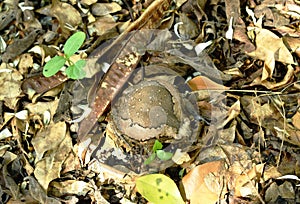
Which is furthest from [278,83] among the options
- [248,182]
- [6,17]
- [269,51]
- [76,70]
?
[6,17]

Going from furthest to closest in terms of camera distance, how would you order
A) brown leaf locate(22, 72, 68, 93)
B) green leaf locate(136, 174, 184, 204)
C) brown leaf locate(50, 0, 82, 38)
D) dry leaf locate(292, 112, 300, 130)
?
brown leaf locate(50, 0, 82, 38) → brown leaf locate(22, 72, 68, 93) → dry leaf locate(292, 112, 300, 130) → green leaf locate(136, 174, 184, 204)

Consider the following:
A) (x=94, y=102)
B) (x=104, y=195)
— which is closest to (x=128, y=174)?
(x=104, y=195)

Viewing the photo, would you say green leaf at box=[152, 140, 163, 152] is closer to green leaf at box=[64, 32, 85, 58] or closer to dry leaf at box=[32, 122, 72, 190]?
dry leaf at box=[32, 122, 72, 190]

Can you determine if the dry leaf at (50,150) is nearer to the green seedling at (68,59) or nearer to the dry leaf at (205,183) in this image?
the green seedling at (68,59)

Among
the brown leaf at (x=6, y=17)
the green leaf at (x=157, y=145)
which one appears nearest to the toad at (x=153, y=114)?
the green leaf at (x=157, y=145)

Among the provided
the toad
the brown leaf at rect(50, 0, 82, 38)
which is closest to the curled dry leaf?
the toad

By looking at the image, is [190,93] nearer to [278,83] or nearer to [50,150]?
[278,83]
